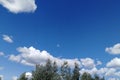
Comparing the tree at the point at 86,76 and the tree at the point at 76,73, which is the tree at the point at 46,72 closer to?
the tree at the point at 76,73

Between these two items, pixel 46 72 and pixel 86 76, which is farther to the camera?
pixel 86 76

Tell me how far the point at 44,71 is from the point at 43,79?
3.93m

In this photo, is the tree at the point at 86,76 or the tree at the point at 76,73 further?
the tree at the point at 86,76

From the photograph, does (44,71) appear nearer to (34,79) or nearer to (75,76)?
(34,79)

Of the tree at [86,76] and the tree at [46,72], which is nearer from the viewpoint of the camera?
the tree at [46,72]

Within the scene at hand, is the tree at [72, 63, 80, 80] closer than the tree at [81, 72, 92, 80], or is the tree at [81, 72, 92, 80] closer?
the tree at [72, 63, 80, 80]

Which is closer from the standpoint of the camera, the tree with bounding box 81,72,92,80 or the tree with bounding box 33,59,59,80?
the tree with bounding box 33,59,59,80

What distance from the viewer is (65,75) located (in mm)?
127125

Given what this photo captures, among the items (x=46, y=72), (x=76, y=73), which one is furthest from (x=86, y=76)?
(x=46, y=72)

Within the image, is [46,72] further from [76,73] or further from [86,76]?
[86,76]

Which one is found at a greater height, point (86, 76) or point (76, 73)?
point (86, 76)

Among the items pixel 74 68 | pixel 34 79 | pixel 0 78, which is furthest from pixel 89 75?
pixel 0 78

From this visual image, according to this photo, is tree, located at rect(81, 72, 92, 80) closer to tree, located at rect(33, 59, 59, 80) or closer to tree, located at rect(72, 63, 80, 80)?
tree, located at rect(72, 63, 80, 80)

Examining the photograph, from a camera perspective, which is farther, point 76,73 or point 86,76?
point 86,76
